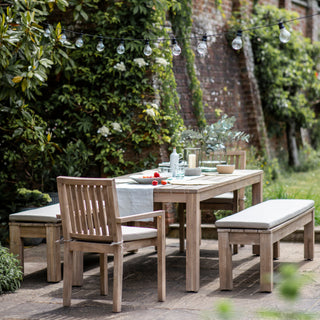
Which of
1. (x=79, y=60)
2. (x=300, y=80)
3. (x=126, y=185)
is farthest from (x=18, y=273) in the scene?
(x=300, y=80)

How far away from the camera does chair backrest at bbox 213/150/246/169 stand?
5867 millimetres

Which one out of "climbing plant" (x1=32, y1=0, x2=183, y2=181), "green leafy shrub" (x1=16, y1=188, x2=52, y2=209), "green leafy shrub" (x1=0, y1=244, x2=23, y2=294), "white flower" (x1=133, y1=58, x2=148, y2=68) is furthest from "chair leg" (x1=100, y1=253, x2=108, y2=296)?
"white flower" (x1=133, y1=58, x2=148, y2=68)

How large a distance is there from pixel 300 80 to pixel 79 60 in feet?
19.0

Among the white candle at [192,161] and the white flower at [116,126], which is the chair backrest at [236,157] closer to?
the white candle at [192,161]

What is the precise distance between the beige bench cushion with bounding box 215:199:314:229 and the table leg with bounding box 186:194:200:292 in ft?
0.57

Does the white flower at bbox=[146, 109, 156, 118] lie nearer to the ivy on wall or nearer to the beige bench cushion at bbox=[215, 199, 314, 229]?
the ivy on wall

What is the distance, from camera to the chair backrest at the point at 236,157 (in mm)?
5867

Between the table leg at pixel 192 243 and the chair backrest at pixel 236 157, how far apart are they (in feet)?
5.80

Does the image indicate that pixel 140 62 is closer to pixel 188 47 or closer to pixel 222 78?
pixel 188 47

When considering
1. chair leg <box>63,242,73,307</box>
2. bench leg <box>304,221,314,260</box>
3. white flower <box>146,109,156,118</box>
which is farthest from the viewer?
white flower <box>146,109,156,118</box>

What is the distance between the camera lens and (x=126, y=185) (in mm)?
4453

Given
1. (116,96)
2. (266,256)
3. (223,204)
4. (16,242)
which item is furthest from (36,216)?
(116,96)

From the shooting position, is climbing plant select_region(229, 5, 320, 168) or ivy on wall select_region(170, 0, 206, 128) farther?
climbing plant select_region(229, 5, 320, 168)

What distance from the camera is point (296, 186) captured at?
973cm
